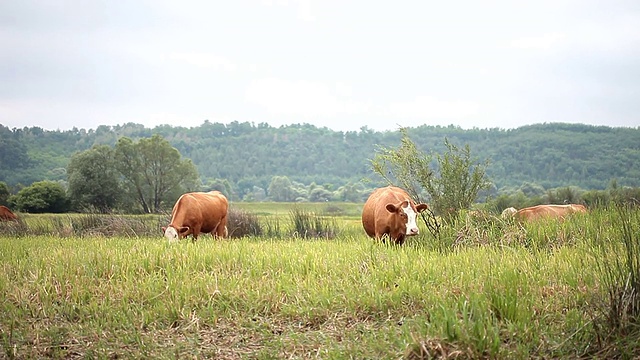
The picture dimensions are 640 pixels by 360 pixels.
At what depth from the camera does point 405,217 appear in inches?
447

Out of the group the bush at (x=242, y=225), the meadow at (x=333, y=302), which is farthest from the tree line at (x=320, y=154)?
the meadow at (x=333, y=302)

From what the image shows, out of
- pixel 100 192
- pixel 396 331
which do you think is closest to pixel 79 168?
pixel 100 192

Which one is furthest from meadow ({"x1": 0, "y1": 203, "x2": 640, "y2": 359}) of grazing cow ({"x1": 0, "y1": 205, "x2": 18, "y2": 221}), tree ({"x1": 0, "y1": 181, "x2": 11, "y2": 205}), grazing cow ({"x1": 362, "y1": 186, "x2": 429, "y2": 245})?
tree ({"x1": 0, "y1": 181, "x2": 11, "y2": 205})

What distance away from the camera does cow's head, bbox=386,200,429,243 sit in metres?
11.1

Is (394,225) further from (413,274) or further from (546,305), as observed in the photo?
(546,305)

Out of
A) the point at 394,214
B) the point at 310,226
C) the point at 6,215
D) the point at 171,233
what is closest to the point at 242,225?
the point at 310,226

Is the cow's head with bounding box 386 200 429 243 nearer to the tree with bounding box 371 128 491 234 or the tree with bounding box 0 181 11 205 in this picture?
the tree with bounding box 371 128 491 234

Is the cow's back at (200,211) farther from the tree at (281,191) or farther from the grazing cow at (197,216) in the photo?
the tree at (281,191)

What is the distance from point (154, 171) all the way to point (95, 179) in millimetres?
6460

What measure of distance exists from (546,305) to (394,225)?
20.1 feet

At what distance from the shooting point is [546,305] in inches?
226

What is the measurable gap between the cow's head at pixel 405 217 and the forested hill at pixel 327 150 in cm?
152

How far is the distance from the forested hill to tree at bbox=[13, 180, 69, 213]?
1139cm

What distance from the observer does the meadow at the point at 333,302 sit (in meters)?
4.93
